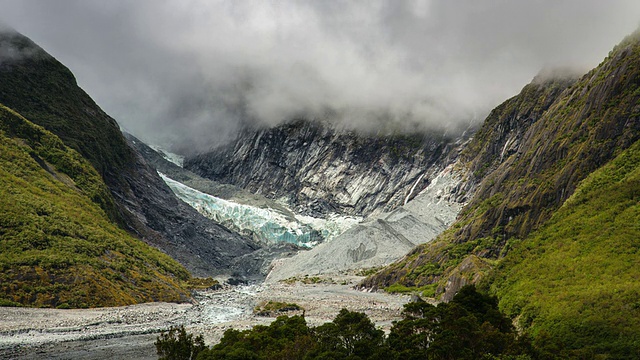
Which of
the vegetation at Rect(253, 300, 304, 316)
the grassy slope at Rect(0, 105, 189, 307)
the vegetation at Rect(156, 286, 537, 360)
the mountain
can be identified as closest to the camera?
the vegetation at Rect(156, 286, 537, 360)

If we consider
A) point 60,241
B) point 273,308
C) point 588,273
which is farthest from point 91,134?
point 588,273

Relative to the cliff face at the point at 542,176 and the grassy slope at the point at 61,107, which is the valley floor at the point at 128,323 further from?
the grassy slope at the point at 61,107

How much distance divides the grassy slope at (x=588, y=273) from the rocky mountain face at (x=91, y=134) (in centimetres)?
11351

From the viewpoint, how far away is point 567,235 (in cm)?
5875

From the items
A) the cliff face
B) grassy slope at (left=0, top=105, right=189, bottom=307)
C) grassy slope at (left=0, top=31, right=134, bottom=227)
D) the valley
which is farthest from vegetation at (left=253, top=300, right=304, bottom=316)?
grassy slope at (left=0, top=31, right=134, bottom=227)

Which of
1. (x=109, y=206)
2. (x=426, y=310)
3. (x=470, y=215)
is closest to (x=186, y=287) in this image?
(x=109, y=206)

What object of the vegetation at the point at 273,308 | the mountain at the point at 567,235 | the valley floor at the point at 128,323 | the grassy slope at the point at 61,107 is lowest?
the valley floor at the point at 128,323

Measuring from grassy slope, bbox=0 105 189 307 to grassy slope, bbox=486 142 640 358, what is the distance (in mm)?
67612

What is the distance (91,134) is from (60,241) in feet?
275

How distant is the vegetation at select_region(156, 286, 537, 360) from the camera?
36.6 meters

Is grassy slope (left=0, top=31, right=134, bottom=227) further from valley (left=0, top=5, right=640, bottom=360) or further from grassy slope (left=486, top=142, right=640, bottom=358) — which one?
grassy slope (left=486, top=142, right=640, bottom=358)

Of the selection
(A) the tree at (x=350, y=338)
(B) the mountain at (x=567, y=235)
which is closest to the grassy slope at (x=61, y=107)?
(B) the mountain at (x=567, y=235)

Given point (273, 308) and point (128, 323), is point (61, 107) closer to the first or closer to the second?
point (128, 323)

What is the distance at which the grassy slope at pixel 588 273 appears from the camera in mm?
38438
